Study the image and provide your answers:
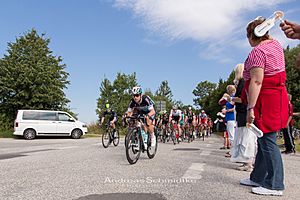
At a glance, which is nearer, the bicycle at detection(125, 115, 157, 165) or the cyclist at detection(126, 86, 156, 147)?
the bicycle at detection(125, 115, 157, 165)

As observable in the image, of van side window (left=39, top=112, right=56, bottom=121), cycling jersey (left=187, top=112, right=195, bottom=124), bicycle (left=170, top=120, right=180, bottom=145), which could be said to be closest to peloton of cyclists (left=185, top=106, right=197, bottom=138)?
cycling jersey (left=187, top=112, right=195, bottom=124)

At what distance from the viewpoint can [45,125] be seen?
22.5 metres

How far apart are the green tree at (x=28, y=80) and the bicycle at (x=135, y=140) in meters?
22.1

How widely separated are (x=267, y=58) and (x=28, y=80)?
25924 mm

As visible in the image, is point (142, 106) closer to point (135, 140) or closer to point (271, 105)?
point (135, 140)

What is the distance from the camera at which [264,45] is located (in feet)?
13.8

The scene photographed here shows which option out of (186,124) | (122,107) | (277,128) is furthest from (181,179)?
(122,107)

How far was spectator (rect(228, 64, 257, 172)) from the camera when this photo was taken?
5.51 m

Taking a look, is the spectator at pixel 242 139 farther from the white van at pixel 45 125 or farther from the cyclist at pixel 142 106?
the white van at pixel 45 125

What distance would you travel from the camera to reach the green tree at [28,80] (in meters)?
27.7

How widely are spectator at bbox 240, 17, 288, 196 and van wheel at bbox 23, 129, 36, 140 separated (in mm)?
19965

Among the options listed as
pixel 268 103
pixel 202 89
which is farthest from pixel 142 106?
pixel 202 89

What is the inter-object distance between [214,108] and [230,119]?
198 ft

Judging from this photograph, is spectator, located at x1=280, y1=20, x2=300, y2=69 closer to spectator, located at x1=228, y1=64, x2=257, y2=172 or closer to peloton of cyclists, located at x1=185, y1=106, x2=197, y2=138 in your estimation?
spectator, located at x1=228, y1=64, x2=257, y2=172
